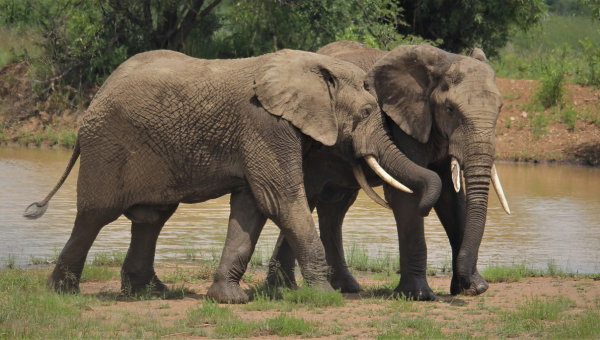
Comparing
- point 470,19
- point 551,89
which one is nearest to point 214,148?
point 551,89

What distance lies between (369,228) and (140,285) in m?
5.06

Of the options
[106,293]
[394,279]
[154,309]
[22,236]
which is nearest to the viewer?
[154,309]

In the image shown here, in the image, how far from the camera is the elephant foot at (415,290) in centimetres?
861

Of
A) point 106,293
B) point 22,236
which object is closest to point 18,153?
point 22,236

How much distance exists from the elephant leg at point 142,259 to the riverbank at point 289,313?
0.70ft

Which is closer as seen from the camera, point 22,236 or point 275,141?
point 275,141

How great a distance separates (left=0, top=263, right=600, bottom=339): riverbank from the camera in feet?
22.1

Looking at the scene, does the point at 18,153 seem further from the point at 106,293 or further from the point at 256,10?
the point at 106,293

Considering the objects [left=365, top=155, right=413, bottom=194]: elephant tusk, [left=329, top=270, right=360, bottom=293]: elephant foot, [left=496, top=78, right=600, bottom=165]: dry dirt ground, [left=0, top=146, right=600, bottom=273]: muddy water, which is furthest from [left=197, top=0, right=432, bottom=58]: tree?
[left=365, top=155, right=413, bottom=194]: elephant tusk

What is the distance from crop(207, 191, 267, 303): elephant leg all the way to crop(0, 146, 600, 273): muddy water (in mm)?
2470

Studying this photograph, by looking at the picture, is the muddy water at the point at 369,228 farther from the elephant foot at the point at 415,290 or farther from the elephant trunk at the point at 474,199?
the elephant trunk at the point at 474,199

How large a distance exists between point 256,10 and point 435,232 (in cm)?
1169

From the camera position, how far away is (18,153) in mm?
20297

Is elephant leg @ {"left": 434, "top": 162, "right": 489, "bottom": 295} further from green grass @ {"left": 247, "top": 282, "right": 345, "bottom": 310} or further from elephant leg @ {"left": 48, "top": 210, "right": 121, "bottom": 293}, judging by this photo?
elephant leg @ {"left": 48, "top": 210, "right": 121, "bottom": 293}
